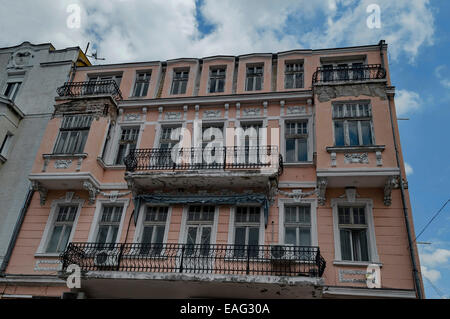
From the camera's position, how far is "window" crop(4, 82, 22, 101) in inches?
704

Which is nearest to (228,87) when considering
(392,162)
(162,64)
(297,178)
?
(162,64)

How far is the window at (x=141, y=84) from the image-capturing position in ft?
56.6

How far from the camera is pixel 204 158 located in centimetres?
1458

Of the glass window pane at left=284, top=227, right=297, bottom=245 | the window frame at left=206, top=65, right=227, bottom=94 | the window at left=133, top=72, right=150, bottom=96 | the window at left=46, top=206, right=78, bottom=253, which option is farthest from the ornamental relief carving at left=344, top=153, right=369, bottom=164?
the window at left=46, top=206, right=78, bottom=253

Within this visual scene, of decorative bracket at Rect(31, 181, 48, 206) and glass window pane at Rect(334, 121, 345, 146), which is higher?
glass window pane at Rect(334, 121, 345, 146)

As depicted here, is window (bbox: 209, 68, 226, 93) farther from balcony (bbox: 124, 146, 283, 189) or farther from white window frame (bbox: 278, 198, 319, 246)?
white window frame (bbox: 278, 198, 319, 246)

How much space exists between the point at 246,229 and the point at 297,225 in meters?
1.67

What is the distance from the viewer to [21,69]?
59.9 feet

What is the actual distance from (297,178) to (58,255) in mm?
8523

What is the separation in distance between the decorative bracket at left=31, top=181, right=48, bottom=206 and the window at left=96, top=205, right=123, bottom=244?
2.33m

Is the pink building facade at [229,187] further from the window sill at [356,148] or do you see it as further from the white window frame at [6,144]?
the white window frame at [6,144]

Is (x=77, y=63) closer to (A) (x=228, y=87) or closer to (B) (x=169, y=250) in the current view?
(A) (x=228, y=87)

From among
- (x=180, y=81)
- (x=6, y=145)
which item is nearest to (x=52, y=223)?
(x=6, y=145)

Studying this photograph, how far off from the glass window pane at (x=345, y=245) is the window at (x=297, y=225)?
1020mm
